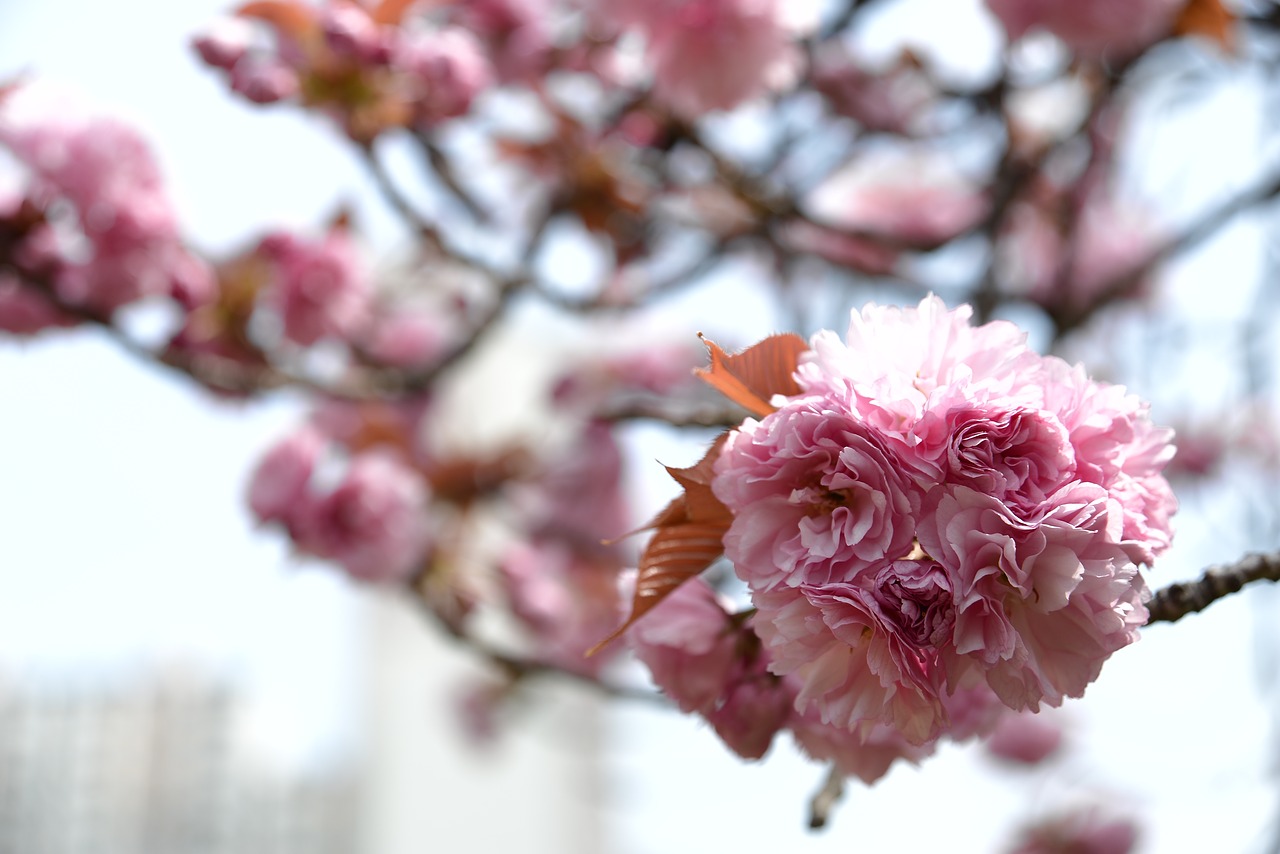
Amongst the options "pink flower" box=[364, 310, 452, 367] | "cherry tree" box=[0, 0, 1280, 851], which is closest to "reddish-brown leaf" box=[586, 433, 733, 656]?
"cherry tree" box=[0, 0, 1280, 851]

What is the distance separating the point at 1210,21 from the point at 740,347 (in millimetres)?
816

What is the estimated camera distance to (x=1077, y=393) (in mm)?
394

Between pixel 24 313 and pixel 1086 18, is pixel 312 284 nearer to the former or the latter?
pixel 24 313

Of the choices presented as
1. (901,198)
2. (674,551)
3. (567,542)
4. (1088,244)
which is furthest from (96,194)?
(1088,244)

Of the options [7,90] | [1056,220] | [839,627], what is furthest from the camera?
[1056,220]

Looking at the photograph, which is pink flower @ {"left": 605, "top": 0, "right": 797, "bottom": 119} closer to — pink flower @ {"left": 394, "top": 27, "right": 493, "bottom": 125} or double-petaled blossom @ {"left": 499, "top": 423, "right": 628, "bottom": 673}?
pink flower @ {"left": 394, "top": 27, "right": 493, "bottom": 125}

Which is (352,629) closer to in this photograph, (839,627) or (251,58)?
(251,58)

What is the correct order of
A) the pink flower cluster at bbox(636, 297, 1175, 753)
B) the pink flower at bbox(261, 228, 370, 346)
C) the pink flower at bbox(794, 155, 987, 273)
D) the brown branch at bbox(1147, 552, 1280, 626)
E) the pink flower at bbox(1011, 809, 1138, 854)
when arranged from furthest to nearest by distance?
the pink flower at bbox(794, 155, 987, 273), the pink flower at bbox(1011, 809, 1138, 854), the pink flower at bbox(261, 228, 370, 346), the brown branch at bbox(1147, 552, 1280, 626), the pink flower cluster at bbox(636, 297, 1175, 753)

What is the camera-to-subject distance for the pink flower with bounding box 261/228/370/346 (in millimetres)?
1176

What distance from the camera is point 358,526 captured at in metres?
1.20

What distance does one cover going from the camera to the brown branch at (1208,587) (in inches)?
18.9

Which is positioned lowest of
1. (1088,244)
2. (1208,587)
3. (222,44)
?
(1208,587)

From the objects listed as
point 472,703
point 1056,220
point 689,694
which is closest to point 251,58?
point 689,694

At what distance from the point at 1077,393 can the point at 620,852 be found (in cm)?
566
